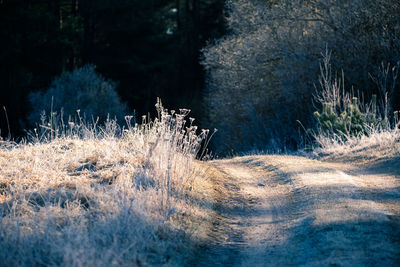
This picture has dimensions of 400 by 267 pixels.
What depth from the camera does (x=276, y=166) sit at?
9117 millimetres

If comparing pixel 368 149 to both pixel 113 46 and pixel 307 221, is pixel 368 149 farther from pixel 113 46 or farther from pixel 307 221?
pixel 113 46

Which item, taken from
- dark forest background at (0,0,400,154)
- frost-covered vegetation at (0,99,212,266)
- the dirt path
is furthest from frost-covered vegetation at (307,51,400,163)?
frost-covered vegetation at (0,99,212,266)

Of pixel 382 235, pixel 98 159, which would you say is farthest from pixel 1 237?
pixel 382 235

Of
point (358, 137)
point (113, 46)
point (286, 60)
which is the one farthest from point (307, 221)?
point (113, 46)

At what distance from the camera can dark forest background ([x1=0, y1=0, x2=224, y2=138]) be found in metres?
28.1

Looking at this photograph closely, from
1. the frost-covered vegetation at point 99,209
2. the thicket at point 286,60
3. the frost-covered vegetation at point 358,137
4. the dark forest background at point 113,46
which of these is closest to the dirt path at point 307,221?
the frost-covered vegetation at point 99,209

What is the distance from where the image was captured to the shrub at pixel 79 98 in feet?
77.7

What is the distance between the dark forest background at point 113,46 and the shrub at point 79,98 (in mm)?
2567

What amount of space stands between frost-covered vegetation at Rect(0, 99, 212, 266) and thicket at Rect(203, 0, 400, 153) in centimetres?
1043

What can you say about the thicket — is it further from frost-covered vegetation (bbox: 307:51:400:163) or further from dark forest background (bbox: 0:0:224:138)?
dark forest background (bbox: 0:0:224:138)

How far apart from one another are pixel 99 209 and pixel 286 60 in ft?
49.6

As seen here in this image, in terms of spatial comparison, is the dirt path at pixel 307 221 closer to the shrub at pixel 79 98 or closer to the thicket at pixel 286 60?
the thicket at pixel 286 60

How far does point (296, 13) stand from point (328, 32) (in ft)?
6.43

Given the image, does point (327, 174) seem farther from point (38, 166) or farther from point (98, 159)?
point (38, 166)
